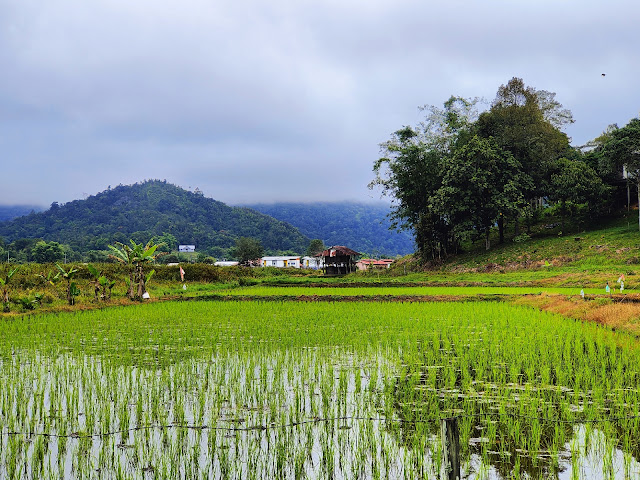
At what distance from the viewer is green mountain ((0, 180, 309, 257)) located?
96.1 metres

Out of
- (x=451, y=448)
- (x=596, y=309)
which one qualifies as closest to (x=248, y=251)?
(x=596, y=309)

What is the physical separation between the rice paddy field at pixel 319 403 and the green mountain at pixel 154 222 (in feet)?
265

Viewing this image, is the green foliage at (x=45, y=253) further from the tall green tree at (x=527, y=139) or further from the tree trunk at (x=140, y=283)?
the tall green tree at (x=527, y=139)

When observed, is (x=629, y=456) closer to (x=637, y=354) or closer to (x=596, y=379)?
(x=596, y=379)

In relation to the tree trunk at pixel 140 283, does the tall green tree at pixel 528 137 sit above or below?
above

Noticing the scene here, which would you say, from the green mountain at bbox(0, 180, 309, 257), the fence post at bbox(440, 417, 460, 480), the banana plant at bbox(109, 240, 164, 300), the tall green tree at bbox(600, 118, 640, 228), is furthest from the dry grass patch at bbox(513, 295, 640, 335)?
the green mountain at bbox(0, 180, 309, 257)

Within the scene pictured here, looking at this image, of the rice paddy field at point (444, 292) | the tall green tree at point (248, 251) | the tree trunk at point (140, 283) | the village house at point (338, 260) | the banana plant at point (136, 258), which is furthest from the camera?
the tall green tree at point (248, 251)

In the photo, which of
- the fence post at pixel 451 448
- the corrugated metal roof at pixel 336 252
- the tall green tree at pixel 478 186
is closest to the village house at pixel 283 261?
the corrugated metal roof at pixel 336 252

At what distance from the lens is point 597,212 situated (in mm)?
34125

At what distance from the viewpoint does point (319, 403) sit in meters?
5.23

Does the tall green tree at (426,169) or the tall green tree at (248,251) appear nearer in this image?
the tall green tree at (426,169)

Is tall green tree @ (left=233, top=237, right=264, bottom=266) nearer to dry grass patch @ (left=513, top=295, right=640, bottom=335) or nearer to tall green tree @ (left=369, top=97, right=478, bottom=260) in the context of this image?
tall green tree @ (left=369, top=97, right=478, bottom=260)

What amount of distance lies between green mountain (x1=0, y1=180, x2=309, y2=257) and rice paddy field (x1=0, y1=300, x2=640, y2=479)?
80739 millimetres

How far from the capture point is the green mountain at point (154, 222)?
96062 millimetres
